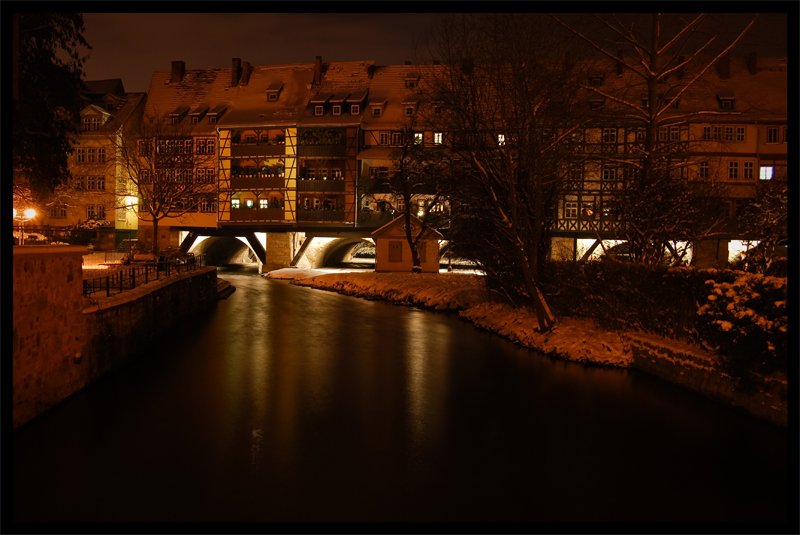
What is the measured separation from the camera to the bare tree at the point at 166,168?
34875 millimetres

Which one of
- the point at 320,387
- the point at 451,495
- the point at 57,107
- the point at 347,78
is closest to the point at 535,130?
the point at 320,387

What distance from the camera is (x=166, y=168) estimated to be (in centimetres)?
3531

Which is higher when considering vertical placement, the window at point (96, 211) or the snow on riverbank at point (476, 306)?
the window at point (96, 211)

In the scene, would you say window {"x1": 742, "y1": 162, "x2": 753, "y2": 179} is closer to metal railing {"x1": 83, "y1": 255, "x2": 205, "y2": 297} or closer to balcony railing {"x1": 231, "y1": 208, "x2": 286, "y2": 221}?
balcony railing {"x1": 231, "y1": 208, "x2": 286, "y2": 221}

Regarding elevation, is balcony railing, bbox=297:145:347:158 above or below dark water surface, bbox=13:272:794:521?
above

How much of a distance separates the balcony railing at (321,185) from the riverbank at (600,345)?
45.1 ft

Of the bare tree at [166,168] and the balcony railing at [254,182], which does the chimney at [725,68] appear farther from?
the bare tree at [166,168]

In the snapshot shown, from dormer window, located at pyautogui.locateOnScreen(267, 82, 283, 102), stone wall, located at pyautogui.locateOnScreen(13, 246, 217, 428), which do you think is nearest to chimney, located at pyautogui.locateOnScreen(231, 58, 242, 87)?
dormer window, located at pyautogui.locateOnScreen(267, 82, 283, 102)

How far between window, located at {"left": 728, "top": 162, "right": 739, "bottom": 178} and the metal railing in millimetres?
30280

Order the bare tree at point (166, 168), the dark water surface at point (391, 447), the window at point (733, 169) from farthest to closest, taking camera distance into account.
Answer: the window at point (733, 169), the bare tree at point (166, 168), the dark water surface at point (391, 447)

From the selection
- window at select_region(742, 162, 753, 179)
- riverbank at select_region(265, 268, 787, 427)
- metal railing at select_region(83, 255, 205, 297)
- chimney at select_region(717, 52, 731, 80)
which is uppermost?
chimney at select_region(717, 52, 731, 80)

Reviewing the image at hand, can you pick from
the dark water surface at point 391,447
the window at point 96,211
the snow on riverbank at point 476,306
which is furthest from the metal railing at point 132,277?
the window at point 96,211

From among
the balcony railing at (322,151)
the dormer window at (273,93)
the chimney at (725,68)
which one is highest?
the chimney at (725,68)

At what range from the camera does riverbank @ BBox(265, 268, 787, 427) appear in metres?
9.93
